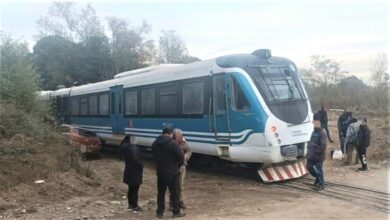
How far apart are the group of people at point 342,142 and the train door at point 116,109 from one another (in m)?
7.31

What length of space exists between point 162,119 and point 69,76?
2785 cm

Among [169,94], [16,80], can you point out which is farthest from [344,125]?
[16,80]

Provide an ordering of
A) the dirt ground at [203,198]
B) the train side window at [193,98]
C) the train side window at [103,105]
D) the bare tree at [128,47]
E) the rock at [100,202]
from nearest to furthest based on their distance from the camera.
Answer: the dirt ground at [203,198] → the rock at [100,202] → the train side window at [193,98] → the train side window at [103,105] → the bare tree at [128,47]

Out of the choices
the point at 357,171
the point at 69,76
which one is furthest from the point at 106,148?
the point at 69,76

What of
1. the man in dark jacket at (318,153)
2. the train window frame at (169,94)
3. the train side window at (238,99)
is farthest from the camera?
the train window frame at (169,94)

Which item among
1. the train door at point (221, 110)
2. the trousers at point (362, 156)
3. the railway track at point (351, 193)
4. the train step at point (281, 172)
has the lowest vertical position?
the railway track at point (351, 193)

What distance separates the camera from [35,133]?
1534cm

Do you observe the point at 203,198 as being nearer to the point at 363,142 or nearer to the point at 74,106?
the point at 363,142

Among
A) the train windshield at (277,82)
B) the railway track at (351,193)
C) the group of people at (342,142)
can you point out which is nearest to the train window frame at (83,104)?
the group of people at (342,142)

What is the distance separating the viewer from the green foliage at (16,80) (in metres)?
17.4

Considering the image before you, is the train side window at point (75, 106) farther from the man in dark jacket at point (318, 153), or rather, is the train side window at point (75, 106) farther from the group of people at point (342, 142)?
the man in dark jacket at point (318, 153)

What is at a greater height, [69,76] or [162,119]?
[69,76]

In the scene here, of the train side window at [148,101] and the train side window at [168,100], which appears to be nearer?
→ the train side window at [168,100]

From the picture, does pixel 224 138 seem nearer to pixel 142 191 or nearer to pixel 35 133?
pixel 142 191
